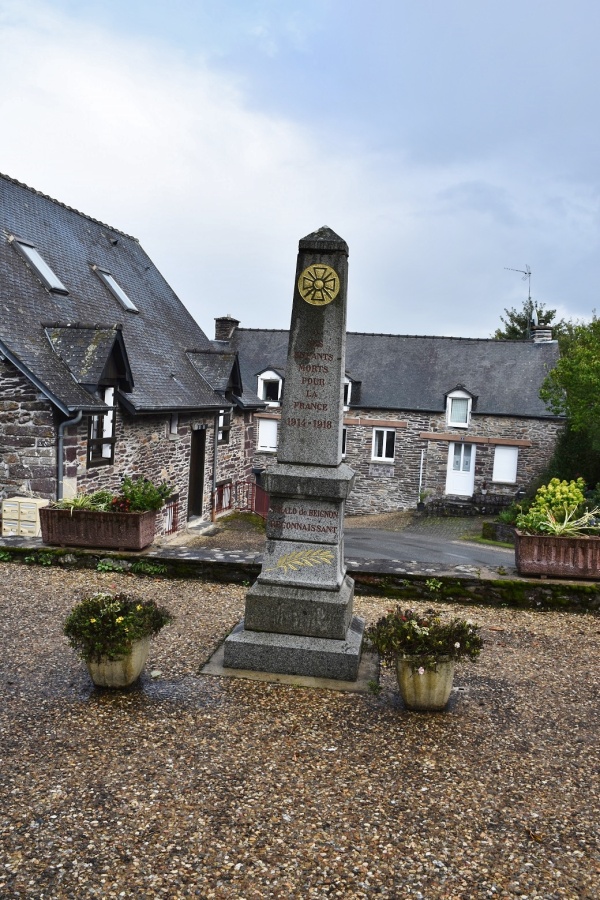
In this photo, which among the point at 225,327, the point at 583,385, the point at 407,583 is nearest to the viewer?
the point at 407,583

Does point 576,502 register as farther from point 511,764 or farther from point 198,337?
point 198,337

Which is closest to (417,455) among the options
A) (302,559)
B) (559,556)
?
(559,556)

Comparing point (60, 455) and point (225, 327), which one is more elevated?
point (225, 327)

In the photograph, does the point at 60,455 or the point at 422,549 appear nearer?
the point at 60,455

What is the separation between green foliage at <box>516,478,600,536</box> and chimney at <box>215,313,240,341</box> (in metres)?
24.2

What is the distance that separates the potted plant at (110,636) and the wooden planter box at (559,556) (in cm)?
498

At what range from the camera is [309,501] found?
6.04 metres

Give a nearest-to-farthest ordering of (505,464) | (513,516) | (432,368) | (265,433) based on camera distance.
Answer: (513,516), (505,464), (432,368), (265,433)

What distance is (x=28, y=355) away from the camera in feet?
42.0

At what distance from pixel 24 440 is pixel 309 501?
8.45 m

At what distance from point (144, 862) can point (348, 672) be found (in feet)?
8.68

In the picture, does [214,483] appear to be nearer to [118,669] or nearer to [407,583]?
[407,583]

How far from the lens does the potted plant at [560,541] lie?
8.45 metres

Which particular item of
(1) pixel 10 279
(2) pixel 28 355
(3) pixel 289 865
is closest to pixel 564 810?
(3) pixel 289 865
